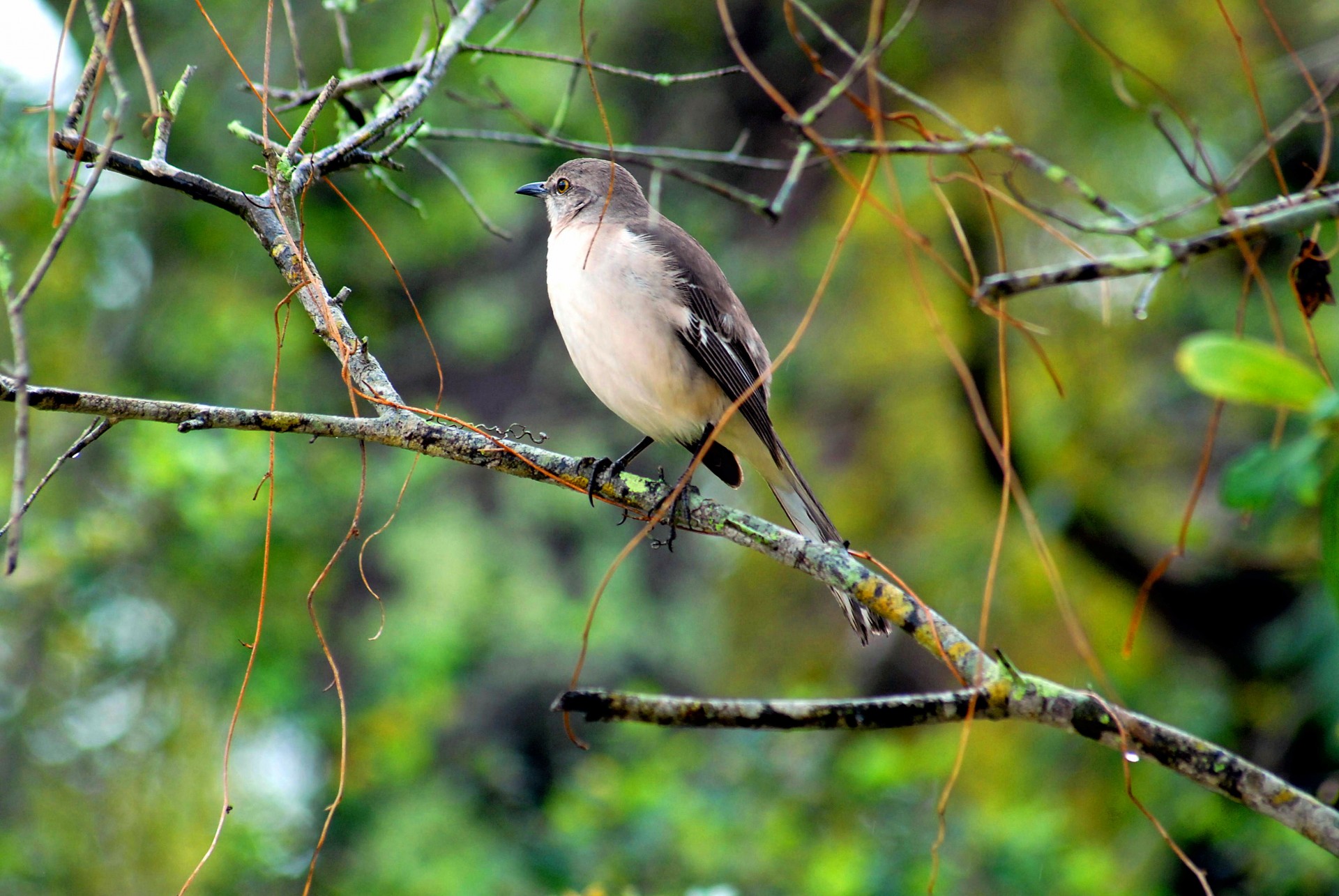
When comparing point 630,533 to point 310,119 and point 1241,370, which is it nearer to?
point 310,119

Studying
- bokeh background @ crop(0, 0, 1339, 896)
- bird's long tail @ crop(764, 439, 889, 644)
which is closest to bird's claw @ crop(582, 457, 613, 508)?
bird's long tail @ crop(764, 439, 889, 644)

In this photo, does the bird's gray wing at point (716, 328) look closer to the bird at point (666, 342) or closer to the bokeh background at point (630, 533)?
the bird at point (666, 342)

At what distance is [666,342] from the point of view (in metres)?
3.98

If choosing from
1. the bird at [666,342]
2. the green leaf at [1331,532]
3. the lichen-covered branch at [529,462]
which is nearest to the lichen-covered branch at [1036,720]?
the lichen-covered branch at [529,462]

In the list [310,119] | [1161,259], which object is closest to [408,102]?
[310,119]

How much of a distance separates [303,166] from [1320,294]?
2185 mm

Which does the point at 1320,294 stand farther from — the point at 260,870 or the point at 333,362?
the point at 333,362

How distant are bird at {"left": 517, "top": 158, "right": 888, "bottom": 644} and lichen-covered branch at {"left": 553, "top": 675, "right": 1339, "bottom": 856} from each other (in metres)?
1.65

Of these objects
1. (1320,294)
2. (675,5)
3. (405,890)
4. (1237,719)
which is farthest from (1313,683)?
(675,5)

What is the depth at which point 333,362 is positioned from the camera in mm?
7336

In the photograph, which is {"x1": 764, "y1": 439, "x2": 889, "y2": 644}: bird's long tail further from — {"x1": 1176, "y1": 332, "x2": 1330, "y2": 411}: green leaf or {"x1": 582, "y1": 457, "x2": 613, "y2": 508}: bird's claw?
{"x1": 1176, "y1": 332, "x2": 1330, "y2": 411}: green leaf

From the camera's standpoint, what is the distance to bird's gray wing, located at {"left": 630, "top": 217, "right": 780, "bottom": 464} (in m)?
4.05

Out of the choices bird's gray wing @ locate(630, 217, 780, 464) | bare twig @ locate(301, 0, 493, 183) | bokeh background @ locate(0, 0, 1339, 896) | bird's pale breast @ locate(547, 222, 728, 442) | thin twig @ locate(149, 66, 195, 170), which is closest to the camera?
thin twig @ locate(149, 66, 195, 170)

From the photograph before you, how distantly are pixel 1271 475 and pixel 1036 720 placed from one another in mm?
760
